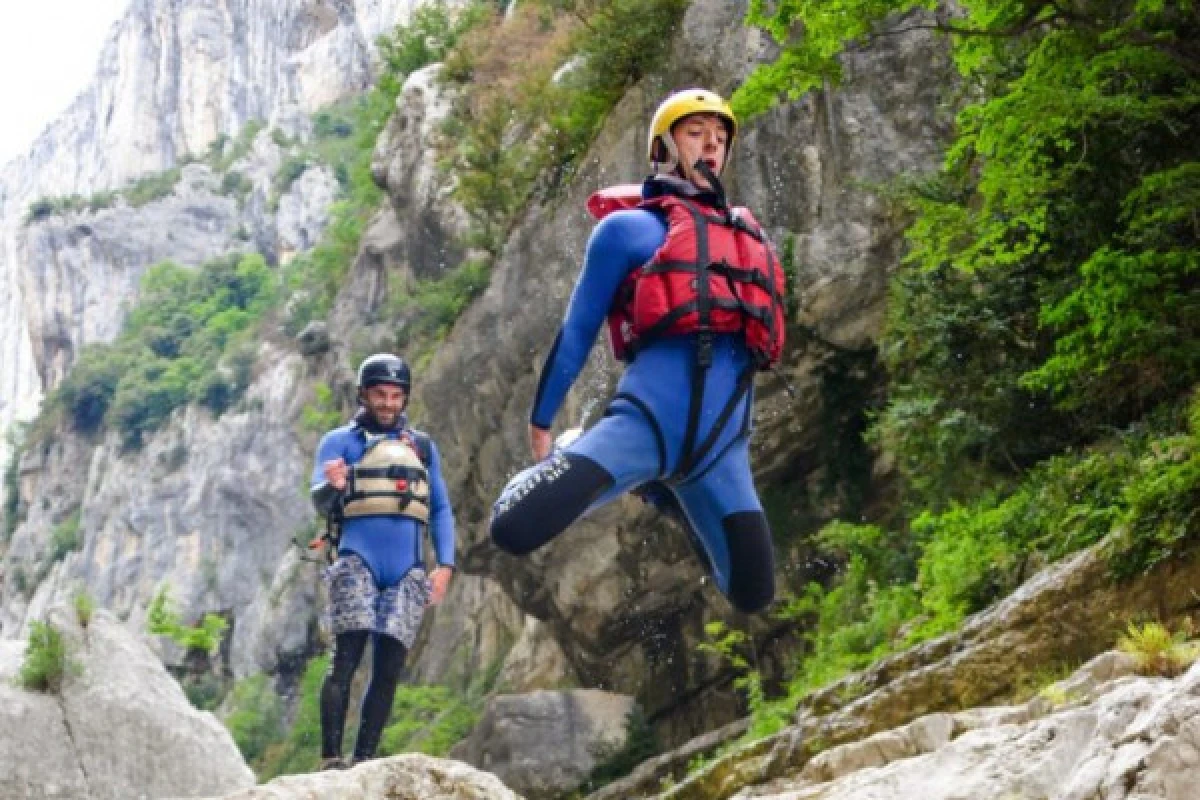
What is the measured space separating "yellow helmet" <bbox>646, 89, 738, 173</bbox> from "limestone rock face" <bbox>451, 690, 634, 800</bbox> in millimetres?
12071

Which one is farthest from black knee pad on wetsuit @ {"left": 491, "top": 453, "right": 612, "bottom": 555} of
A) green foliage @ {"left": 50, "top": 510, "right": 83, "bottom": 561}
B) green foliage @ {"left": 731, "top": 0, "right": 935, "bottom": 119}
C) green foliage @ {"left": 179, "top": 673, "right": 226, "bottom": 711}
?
green foliage @ {"left": 50, "top": 510, "right": 83, "bottom": 561}

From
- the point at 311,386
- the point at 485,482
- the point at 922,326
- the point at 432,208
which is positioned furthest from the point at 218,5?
the point at 922,326

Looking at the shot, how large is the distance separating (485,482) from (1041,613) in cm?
1264

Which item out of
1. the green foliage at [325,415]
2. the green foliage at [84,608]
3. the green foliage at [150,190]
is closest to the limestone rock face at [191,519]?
the green foliage at [325,415]

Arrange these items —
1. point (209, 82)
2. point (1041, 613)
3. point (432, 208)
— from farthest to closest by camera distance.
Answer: point (209, 82)
point (432, 208)
point (1041, 613)

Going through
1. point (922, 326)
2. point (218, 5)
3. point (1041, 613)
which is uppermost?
point (218, 5)

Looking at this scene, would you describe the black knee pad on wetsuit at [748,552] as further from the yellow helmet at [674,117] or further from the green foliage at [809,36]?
the green foliage at [809,36]

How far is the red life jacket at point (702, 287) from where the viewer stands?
206 inches

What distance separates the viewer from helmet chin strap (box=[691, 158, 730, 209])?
5492 mm

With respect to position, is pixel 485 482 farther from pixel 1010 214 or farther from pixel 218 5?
pixel 218 5

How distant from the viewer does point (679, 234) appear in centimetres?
530

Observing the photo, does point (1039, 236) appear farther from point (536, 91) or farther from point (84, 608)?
point (536, 91)

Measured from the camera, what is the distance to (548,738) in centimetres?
1723

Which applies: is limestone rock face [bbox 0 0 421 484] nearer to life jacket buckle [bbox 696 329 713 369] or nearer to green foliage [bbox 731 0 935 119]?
green foliage [bbox 731 0 935 119]
